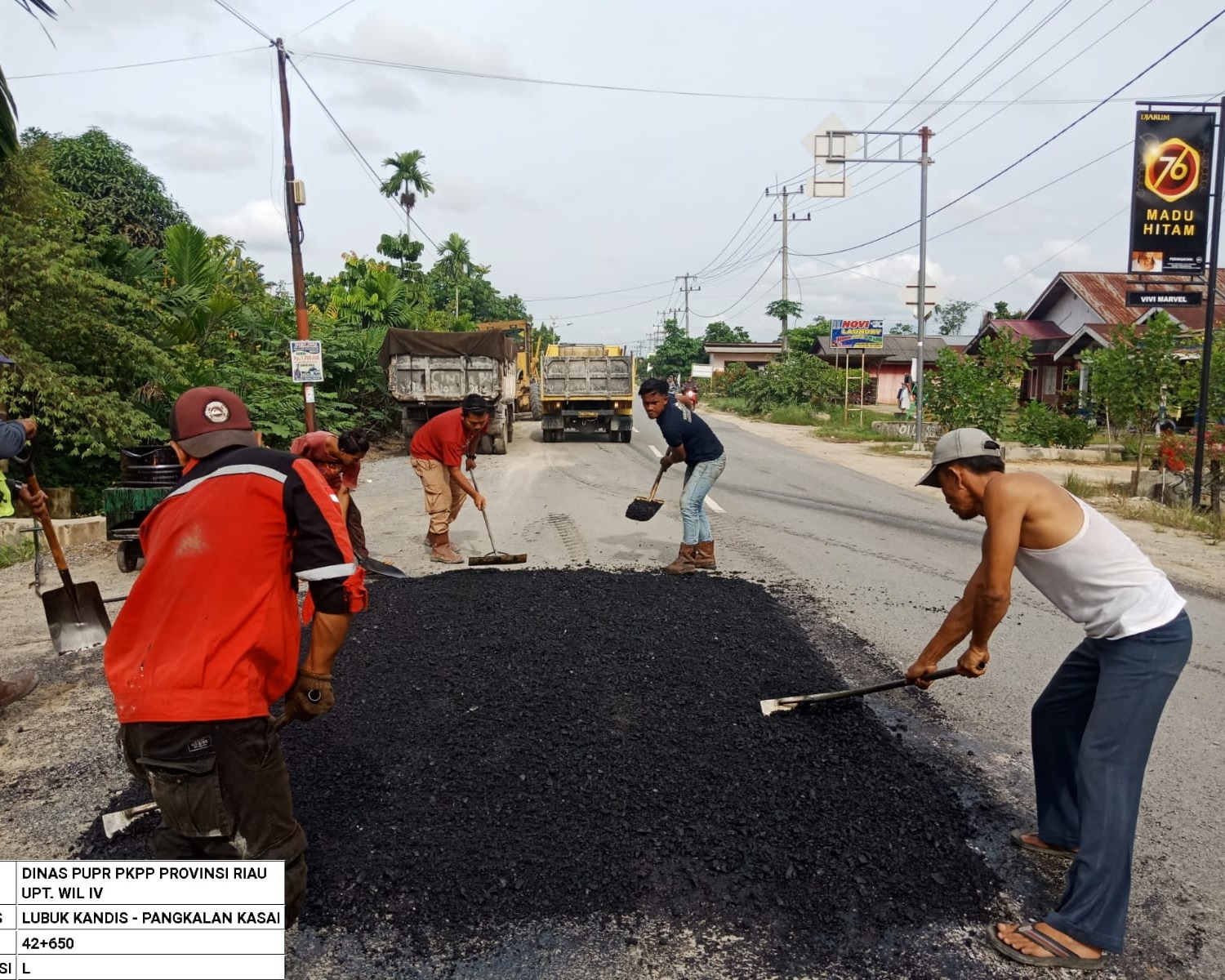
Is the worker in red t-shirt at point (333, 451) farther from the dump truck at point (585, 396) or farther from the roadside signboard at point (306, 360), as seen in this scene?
the dump truck at point (585, 396)

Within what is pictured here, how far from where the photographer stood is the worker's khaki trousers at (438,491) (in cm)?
809

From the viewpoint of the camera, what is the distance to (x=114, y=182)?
23156 mm

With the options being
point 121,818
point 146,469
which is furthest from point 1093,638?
point 146,469

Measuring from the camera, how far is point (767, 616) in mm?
5777

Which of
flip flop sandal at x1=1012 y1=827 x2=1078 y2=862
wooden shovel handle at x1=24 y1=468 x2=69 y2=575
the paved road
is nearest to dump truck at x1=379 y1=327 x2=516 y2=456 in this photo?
the paved road

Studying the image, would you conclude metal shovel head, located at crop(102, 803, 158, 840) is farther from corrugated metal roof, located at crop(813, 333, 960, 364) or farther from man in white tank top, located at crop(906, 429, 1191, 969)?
corrugated metal roof, located at crop(813, 333, 960, 364)

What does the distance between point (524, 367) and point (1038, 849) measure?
76.3 ft

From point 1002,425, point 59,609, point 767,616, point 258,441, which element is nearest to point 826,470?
point 1002,425

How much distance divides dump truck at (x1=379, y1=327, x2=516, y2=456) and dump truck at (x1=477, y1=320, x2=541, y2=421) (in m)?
5.56

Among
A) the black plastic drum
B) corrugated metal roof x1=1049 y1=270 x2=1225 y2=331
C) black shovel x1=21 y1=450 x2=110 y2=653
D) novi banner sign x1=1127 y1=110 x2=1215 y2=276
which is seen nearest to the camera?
black shovel x1=21 y1=450 x2=110 y2=653

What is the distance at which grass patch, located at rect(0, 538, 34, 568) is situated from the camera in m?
8.16

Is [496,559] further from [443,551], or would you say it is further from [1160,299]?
[1160,299]

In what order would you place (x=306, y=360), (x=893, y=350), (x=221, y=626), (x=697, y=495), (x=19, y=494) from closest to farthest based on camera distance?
(x=221, y=626) < (x=19, y=494) < (x=697, y=495) < (x=306, y=360) < (x=893, y=350)

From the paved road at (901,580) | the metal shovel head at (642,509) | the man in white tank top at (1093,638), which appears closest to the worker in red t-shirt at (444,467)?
the paved road at (901,580)
